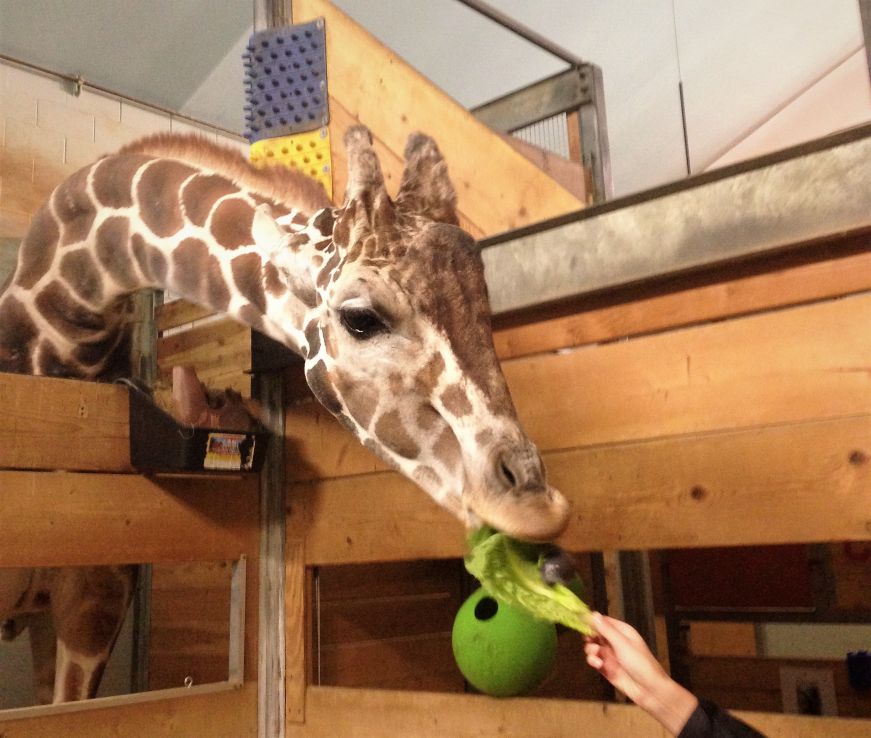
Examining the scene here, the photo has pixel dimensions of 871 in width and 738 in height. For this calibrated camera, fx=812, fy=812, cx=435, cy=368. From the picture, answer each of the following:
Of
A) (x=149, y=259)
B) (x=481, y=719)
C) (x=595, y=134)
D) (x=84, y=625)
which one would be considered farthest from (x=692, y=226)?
(x=595, y=134)

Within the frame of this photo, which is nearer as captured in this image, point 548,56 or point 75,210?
point 75,210

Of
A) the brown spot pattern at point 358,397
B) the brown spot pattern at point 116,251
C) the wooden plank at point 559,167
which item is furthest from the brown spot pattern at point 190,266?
the wooden plank at point 559,167

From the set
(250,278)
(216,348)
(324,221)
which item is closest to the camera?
(324,221)

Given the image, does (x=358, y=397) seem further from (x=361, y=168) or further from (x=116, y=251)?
(x=116, y=251)

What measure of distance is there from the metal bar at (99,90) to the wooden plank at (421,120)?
5.24 feet

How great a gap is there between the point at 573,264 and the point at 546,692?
1520 mm

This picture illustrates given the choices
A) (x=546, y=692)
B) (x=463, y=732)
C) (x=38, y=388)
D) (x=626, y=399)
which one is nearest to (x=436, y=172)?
(x=626, y=399)

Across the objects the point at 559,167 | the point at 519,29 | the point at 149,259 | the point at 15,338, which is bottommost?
the point at 15,338

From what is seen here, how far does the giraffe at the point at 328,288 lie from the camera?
3.31 ft

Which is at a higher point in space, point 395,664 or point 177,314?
point 177,314

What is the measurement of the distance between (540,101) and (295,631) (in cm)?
203

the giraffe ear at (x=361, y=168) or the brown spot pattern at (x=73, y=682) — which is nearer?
the giraffe ear at (x=361, y=168)

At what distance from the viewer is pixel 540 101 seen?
2.87 metres

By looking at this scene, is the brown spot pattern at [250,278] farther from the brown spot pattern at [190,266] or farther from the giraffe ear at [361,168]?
the giraffe ear at [361,168]
